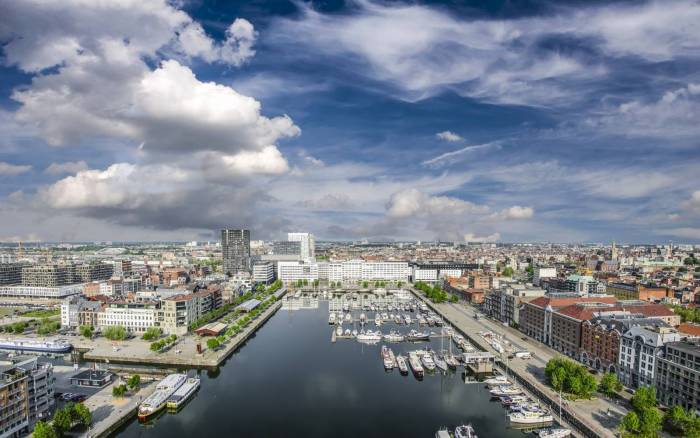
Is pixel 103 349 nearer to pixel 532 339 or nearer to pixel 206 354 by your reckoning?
pixel 206 354

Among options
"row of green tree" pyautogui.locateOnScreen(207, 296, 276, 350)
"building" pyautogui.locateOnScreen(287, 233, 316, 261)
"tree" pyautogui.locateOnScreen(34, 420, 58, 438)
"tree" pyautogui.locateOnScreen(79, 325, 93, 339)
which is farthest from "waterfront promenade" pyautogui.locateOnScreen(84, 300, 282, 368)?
"building" pyautogui.locateOnScreen(287, 233, 316, 261)

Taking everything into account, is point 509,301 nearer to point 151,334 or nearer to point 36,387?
point 151,334

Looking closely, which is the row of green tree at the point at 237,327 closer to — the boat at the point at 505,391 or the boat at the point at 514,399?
the boat at the point at 505,391

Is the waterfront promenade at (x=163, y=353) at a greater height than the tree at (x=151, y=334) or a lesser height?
lesser

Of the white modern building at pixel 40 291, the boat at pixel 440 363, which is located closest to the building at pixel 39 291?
the white modern building at pixel 40 291

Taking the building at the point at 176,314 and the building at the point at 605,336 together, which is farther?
the building at the point at 176,314
